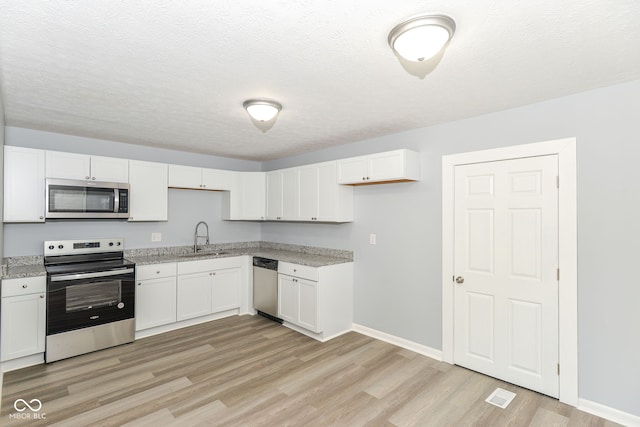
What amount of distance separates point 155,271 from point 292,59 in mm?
3215

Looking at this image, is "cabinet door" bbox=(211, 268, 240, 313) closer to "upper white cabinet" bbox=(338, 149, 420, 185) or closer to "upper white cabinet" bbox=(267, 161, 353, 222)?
"upper white cabinet" bbox=(267, 161, 353, 222)

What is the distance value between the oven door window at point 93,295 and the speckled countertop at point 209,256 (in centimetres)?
34

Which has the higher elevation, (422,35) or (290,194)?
(422,35)

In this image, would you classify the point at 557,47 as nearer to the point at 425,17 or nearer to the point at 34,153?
the point at 425,17

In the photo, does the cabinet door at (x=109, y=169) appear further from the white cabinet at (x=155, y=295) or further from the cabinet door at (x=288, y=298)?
the cabinet door at (x=288, y=298)

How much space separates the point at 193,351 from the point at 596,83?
4.36m

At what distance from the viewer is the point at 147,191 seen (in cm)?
418

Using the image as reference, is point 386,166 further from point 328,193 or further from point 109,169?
point 109,169

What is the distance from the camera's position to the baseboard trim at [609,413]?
7.53 ft

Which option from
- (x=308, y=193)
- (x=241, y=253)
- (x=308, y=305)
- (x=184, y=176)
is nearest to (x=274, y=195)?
(x=308, y=193)

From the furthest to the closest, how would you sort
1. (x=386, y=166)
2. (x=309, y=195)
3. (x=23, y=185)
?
(x=309, y=195), (x=386, y=166), (x=23, y=185)

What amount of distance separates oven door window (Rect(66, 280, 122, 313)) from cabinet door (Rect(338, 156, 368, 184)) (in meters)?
2.84
